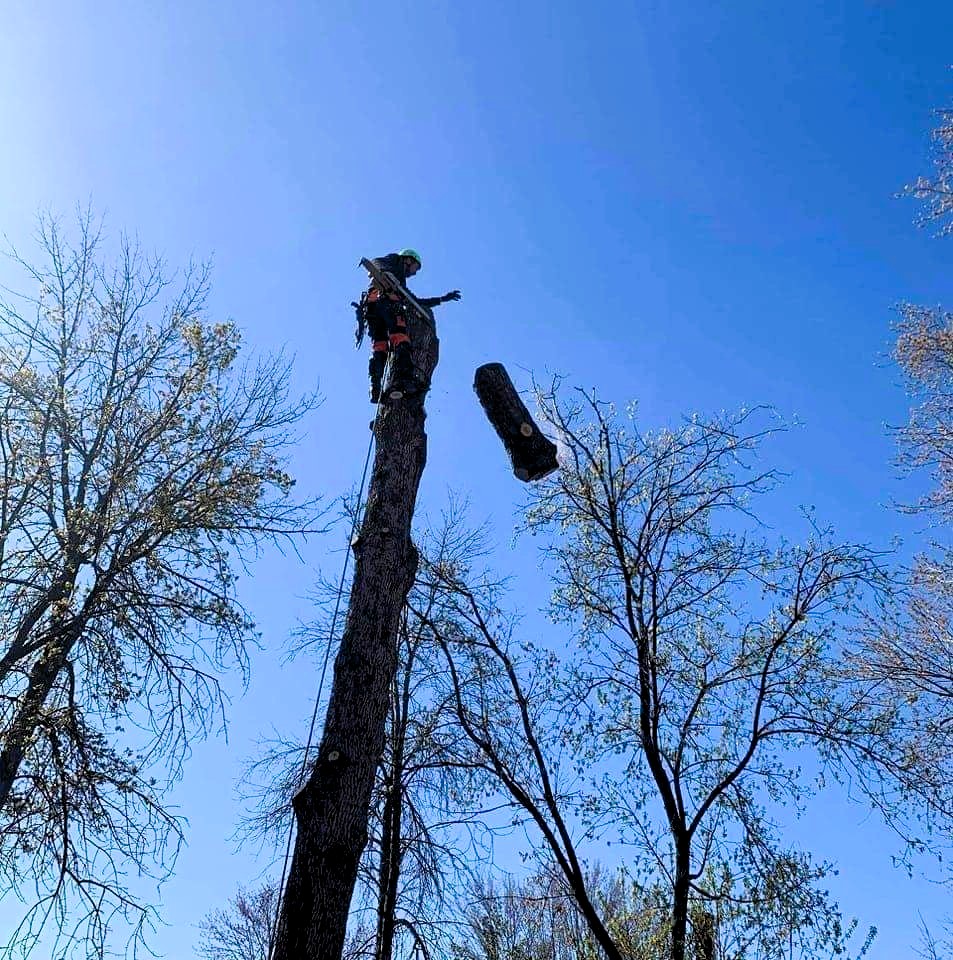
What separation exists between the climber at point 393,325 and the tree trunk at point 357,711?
0.10 m

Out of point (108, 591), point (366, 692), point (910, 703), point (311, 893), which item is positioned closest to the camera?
point (311, 893)

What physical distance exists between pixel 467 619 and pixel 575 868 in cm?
231

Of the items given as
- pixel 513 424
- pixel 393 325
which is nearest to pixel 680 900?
pixel 513 424

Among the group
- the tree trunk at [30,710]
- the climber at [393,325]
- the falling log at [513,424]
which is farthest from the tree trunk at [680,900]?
the tree trunk at [30,710]

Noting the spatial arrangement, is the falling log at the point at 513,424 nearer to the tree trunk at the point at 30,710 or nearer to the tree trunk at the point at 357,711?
the tree trunk at the point at 357,711

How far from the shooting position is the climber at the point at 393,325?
5508mm

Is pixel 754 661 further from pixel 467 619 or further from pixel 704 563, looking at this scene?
pixel 467 619

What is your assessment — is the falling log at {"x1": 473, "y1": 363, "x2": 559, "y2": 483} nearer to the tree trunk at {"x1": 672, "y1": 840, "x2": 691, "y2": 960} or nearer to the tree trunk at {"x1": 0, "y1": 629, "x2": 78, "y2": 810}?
the tree trunk at {"x1": 672, "y1": 840, "x2": 691, "y2": 960}

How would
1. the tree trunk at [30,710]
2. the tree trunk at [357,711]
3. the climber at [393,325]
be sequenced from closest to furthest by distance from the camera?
1. the tree trunk at [357,711]
2. the climber at [393,325]
3. the tree trunk at [30,710]

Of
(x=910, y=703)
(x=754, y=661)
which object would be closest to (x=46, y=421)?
(x=754, y=661)

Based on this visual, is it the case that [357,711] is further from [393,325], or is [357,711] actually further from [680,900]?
[680,900]

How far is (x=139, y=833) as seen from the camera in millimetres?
6957

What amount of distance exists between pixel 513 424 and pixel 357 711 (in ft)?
8.00

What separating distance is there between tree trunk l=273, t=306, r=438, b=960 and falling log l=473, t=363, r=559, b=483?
537mm
